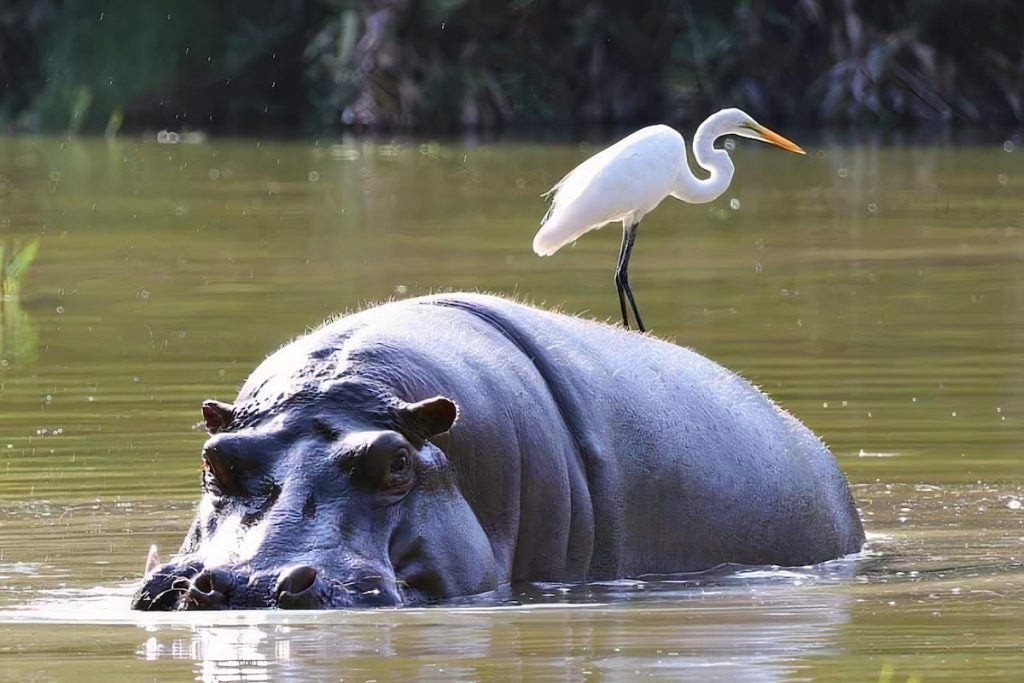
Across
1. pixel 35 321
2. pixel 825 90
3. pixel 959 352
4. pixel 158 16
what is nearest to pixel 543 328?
pixel 959 352

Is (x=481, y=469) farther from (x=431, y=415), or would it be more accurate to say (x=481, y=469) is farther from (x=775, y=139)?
(x=775, y=139)

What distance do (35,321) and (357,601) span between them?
8168 mm

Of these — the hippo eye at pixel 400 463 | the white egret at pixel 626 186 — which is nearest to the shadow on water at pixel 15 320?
the white egret at pixel 626 186

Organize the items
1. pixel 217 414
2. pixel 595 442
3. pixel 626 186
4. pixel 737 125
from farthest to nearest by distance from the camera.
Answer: pixel 737 125 → pixel 626 186 → pixel 595 442 → pixel 217 414

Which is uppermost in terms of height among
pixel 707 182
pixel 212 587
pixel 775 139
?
pixel 775 139

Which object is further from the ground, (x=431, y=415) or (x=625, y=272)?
(x=431, y=415)

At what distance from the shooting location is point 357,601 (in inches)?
224

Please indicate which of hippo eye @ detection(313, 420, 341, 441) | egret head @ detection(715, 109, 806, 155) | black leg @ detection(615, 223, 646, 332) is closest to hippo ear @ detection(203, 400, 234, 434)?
hippo eye @ detection(313, 420, 341, 441)

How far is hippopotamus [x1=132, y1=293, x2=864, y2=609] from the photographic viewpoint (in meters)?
5.82

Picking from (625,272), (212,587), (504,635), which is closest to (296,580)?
(212,587)

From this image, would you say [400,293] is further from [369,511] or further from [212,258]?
[369,511]

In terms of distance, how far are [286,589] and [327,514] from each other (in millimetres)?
282

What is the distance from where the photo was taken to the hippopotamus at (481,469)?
5.82 m

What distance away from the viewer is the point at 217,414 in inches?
240
